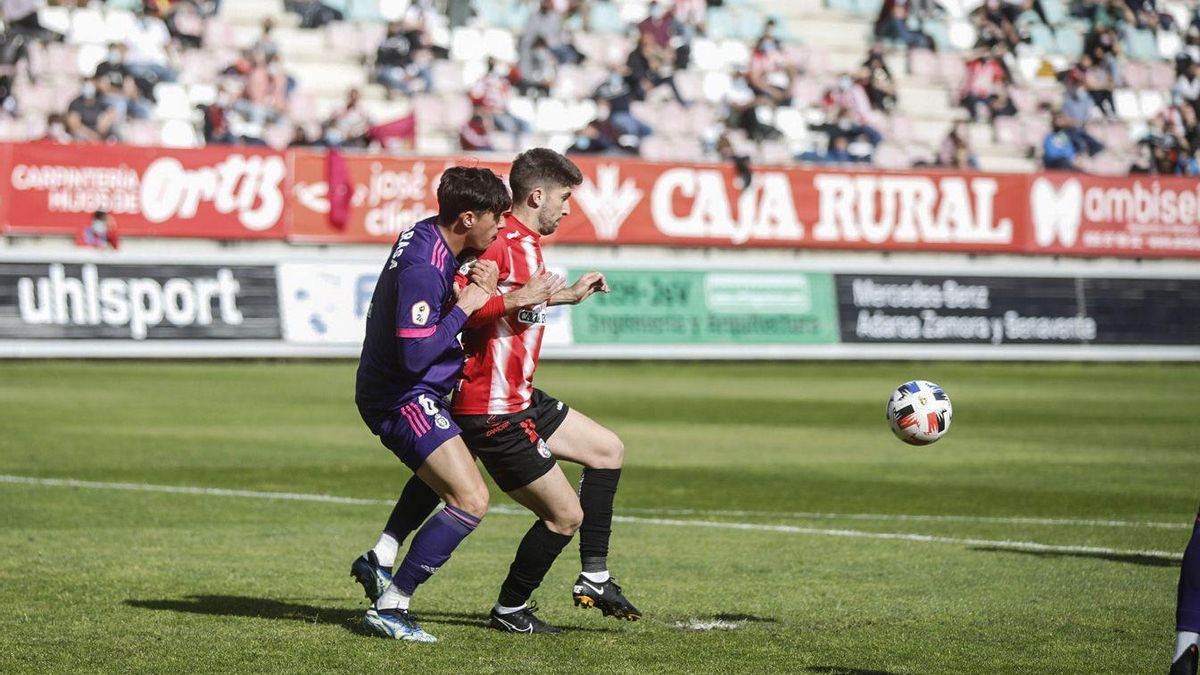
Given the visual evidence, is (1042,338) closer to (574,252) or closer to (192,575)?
(574,252)

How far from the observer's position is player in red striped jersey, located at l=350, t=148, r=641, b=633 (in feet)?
25.4

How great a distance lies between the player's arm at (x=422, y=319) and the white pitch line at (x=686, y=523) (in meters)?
4.91

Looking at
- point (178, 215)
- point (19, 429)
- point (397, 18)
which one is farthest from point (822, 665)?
point (397, 18)

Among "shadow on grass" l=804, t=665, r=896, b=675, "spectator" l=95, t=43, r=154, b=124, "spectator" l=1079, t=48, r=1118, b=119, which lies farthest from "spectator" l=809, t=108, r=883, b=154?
"shadow on grass" l=804, t=665, r=896, b=675

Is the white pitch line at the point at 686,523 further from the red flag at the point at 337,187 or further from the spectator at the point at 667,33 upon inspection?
the spectator at the point at 667,33

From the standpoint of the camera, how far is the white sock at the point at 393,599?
25.2ft

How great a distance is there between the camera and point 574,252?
30.9m

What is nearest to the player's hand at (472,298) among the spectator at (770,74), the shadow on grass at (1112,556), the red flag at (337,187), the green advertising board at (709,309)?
the shadow on grass at (1112,556)

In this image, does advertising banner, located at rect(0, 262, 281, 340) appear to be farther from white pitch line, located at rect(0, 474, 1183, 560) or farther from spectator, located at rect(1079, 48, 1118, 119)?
spectator, located at rect(1079, 48, 1118, 119)

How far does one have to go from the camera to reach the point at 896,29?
39.2 m

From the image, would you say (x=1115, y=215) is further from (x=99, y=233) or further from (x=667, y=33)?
(x=99, y=233)

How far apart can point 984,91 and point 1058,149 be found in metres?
2.40

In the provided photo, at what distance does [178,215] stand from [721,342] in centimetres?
940

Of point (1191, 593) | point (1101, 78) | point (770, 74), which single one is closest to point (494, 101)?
point (770, 74)
